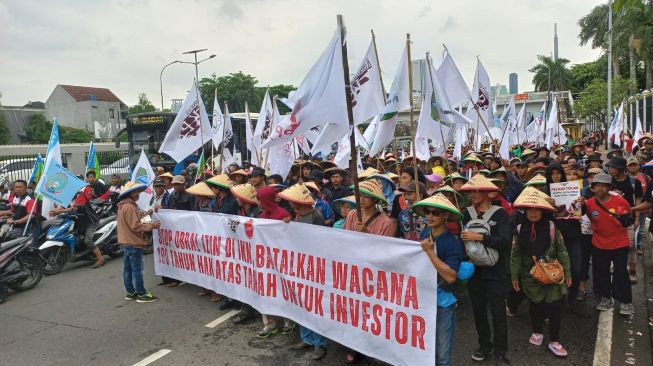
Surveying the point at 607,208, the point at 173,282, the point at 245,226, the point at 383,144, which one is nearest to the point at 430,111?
the point at 383,144

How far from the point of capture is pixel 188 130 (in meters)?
8.49

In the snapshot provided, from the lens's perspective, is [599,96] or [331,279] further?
[599,96]

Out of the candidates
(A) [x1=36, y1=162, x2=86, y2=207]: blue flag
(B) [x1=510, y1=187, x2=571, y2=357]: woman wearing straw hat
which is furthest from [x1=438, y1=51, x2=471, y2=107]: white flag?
(A) [x1=36, y1=162, x2=86, y2=207]: blue flag

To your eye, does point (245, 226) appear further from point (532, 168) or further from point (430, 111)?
point (532, 168)

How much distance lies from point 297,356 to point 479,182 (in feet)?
7.47

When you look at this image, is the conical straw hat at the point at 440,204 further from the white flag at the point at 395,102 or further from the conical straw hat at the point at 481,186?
the white flag at the point at 395,102

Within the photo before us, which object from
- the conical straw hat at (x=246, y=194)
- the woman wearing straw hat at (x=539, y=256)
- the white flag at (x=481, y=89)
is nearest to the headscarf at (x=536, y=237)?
the woman wearing straw hat at (x=539, y=256)

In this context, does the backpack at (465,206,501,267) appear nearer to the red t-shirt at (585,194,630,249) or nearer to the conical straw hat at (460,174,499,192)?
the conical straw hat at (460,174,499,192)

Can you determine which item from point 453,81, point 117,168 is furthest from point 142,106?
point 453,81

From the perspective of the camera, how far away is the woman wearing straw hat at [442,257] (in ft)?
10.9

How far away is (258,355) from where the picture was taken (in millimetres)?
4391

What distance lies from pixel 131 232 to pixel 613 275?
5.48m

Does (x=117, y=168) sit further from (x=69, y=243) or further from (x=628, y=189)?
(x=628, y=189)

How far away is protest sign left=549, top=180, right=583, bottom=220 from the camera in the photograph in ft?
16.2
